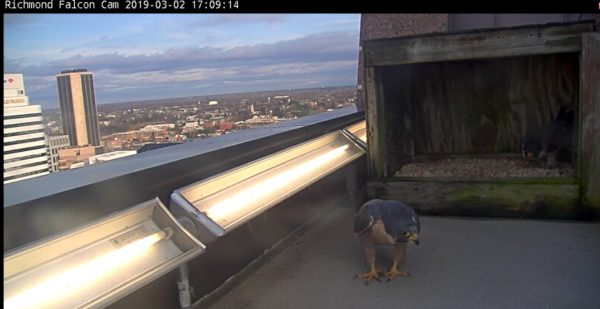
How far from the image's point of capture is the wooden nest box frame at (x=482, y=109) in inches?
150

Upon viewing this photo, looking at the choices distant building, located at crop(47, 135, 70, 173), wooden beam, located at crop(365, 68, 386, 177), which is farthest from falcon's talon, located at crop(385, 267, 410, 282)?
distant building, located at crop(47, 135, 70, 173)

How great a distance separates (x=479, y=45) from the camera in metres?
3.98

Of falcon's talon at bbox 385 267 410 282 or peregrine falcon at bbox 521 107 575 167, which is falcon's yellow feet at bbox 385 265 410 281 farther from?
peregrine falcon at bbox 521 107 575 167

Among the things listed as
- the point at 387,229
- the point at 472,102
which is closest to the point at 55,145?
the point at 387,229

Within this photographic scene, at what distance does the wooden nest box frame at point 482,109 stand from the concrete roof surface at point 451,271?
26 cm

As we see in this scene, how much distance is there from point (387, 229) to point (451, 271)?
0.52m

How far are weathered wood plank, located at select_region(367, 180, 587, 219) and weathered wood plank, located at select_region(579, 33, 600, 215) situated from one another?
0.09m

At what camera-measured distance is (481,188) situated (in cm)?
412

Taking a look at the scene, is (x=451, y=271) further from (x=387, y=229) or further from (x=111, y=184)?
(x=111, y=184)

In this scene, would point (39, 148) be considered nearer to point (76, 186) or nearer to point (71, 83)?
point (76, 186)
